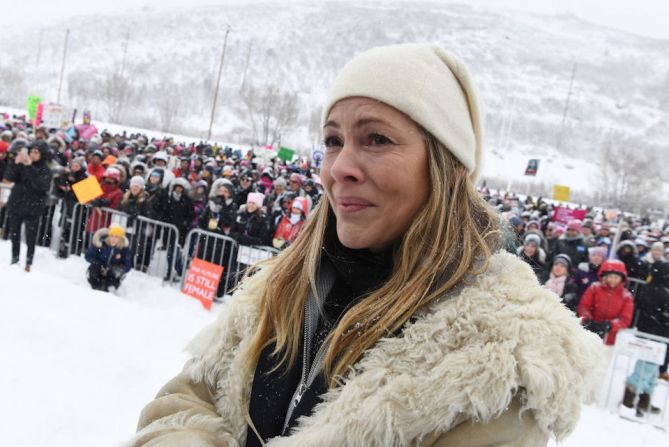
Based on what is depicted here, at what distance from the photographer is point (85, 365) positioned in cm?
457

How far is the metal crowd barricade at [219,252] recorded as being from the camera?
7605 millimetres

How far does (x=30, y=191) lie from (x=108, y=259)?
1.59 meters

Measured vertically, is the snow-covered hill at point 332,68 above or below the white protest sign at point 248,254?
above

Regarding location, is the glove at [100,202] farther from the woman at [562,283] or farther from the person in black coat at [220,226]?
the woman at [562,283]

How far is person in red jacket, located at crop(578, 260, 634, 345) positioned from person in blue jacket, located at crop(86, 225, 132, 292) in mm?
5788

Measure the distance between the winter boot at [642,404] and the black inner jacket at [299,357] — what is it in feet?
19.8

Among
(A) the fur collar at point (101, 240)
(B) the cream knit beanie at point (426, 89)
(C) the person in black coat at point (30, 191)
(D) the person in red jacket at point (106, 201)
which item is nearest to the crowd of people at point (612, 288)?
(B) the cream knit beanie at point (426, 89)

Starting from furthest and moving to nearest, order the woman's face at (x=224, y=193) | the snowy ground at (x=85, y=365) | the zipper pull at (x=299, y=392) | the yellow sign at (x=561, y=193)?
1. the yellow sign at (x=561, y=193)
2. the woman's face at (x=224, y=193)
3. the snowy ground at (x=85, y=365)
4. the zipper pull at (x=299, y=392)

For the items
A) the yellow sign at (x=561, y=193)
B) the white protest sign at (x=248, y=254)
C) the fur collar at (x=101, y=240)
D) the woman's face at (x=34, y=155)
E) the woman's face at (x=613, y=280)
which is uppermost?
the yellow sign at (x=561, y=193)

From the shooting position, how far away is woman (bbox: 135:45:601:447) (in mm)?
1057

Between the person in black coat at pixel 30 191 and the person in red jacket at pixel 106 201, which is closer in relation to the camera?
the person in black coat at pixel 30 191

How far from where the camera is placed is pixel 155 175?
30.3 feet

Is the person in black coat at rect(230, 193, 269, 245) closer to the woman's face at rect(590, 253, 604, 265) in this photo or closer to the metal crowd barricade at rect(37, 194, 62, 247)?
the metal crowd barricade at rect(37, 194, 62, 247)

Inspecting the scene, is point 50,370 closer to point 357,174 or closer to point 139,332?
point 139,332
